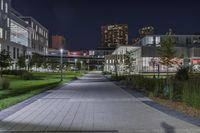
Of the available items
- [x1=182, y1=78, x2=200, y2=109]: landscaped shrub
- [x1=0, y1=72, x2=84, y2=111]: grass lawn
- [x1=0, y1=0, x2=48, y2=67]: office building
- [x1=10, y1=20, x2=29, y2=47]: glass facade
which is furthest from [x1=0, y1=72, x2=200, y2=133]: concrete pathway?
A: [x1=10, y1=20, x2=29, y2=47]: glass facade

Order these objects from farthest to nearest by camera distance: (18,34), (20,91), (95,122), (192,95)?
1. (18,34)
2. (20,91)
3. (192,95)
4. (95,122)

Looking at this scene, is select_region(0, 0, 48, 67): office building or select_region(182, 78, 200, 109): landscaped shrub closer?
select_region(182, 78, 200, 109): landscaped shrub

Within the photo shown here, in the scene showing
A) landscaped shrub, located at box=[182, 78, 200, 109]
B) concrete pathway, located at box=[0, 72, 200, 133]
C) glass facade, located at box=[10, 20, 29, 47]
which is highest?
glass facade, located at box=[10, 20, 29, 47]

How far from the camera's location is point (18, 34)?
127 metres

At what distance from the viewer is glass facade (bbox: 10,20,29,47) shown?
118406mm

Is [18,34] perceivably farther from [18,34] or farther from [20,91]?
[20,91]

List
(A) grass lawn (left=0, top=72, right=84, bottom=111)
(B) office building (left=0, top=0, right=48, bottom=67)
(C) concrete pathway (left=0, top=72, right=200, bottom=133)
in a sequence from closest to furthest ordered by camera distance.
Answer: (C) concrete pathway (left=0, top=72, right=200, bottom=133) → (A) grass lawn (left=0, top=72, right=84, bottom=111) → (B) office building (left=0, top=0, right=48, bottom=67)

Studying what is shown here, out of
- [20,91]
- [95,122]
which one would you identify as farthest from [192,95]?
[20,91]

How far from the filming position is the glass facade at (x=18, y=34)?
118406mm

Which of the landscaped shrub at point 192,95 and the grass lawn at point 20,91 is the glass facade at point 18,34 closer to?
the grass lawn at point 20,91

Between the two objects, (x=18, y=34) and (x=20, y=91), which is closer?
(x=20, y=91)

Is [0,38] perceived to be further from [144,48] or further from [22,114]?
[22,114]

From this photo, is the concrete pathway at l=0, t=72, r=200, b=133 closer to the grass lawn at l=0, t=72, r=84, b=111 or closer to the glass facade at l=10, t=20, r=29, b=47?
the grass lawn at l=0, t=72, r=84, b=111

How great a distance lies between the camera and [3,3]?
10144 cm
